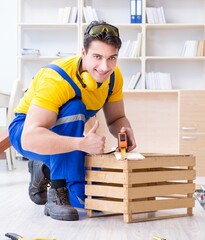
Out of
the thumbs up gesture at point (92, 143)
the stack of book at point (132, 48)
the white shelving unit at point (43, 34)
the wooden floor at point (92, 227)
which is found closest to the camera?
the wooden floor at point (92, 227)

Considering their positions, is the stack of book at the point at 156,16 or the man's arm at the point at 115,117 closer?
the man's arm at the point at 115,117

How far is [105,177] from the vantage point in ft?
7.00

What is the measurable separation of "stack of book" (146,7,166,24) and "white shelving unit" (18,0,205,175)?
5cm

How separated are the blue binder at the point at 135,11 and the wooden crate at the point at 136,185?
355 centimetres

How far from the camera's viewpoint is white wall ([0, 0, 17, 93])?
19.9 feet

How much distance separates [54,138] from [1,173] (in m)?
2.36

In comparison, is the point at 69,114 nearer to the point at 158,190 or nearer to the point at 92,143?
the point at 92,143

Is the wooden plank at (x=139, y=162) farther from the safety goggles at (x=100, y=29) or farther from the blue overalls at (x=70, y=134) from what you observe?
the safety goggles at (x=100, y=29)

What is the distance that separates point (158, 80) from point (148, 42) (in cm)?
53

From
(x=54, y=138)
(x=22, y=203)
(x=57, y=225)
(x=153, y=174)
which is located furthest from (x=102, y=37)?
(x=22, y=203)

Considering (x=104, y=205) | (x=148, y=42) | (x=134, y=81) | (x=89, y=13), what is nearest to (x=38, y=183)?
(x=104, y=205)

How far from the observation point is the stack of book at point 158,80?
558 cm

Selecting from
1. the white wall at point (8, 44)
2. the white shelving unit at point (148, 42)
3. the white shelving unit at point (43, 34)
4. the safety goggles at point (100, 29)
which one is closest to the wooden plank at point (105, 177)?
the safety goggles at point (100, 29)

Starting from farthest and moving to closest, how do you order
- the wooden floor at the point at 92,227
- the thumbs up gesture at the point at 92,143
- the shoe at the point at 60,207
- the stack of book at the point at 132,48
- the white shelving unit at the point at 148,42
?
the stack of book at the point at 132,48, the white shelving unit at the point at 148,42, the shoe at the point at 60,207, the thumbs up gesture at the point at 92,143, the wooden floor at the point at 92,227
